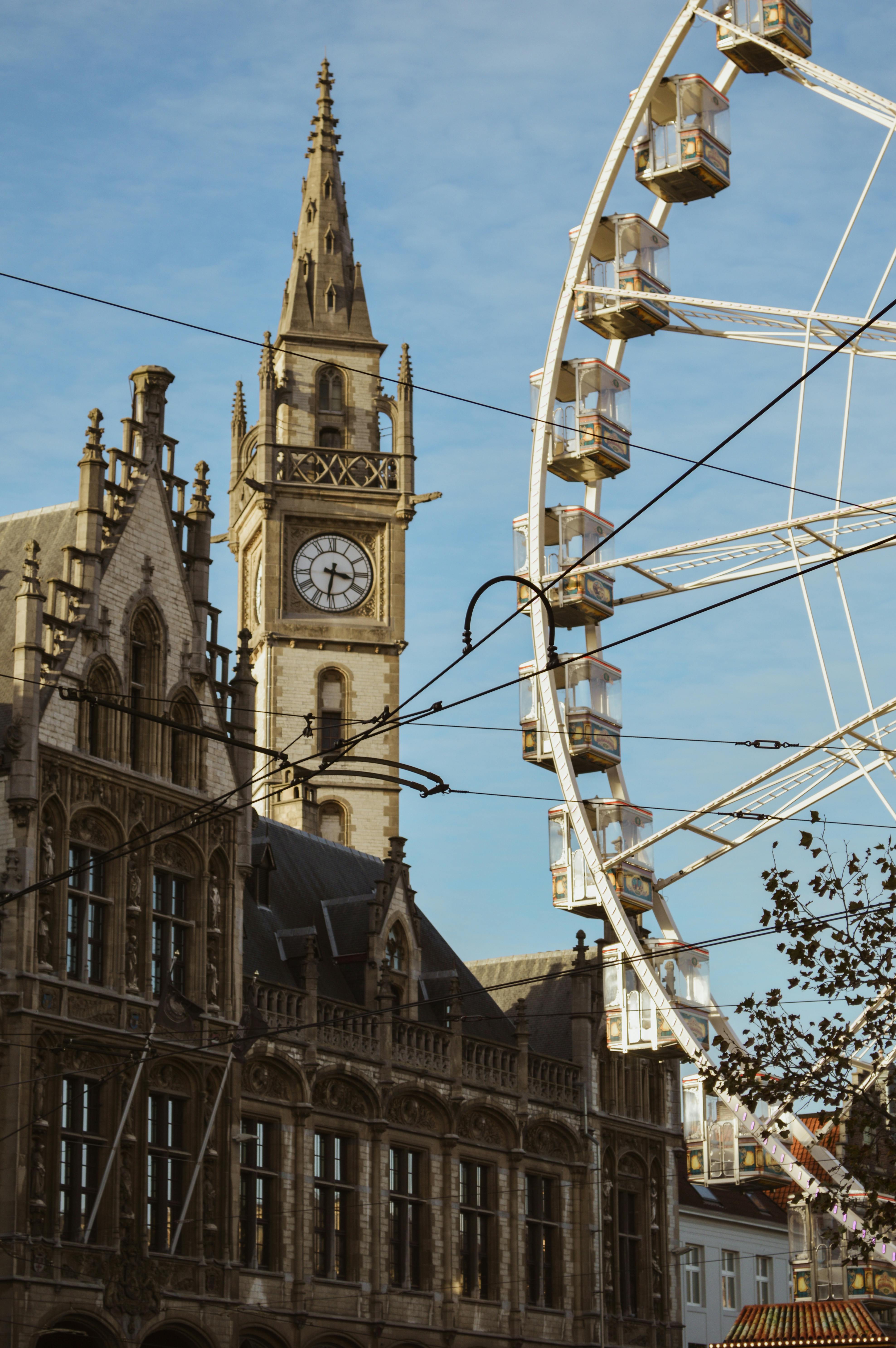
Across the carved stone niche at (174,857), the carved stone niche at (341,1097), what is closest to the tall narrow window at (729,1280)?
the carved stone niche at (341,1097)

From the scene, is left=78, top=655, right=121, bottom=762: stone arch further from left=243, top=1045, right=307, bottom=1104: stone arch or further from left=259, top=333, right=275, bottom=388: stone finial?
left=259, top=333, right=275, bottom=388: stone finial

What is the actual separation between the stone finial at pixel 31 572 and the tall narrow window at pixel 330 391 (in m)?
32.6

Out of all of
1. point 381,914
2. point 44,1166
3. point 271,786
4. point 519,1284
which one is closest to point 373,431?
point 271,786

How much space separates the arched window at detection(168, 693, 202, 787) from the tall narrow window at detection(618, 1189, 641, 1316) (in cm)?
1788

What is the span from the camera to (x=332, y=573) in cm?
7419

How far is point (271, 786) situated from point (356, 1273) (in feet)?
55.4

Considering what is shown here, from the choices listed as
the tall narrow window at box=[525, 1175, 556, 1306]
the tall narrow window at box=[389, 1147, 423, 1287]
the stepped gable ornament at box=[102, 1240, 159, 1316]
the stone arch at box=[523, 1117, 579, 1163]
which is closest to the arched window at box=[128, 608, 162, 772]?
the stepped gable ornament at box=[102, 1240, 159, 1316]

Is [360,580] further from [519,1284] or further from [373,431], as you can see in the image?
[519,1284]

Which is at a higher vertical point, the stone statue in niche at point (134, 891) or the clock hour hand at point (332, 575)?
the clock hour hand at point (332, 575)

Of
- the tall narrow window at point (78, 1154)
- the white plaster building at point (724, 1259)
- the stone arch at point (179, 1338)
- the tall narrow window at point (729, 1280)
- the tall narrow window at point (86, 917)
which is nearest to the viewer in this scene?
the tall narrow window at point (78, 1154)

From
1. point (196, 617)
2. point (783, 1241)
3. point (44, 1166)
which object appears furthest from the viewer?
point (783, 1241)

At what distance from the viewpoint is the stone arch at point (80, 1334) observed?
136ft

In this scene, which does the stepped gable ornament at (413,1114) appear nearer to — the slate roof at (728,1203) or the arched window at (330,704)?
the slate roof at (728,1203)

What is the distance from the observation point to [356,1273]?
49.0 metres
